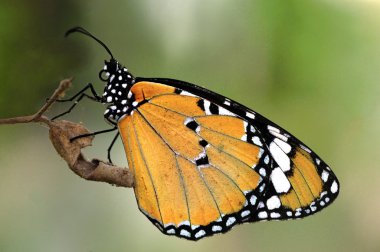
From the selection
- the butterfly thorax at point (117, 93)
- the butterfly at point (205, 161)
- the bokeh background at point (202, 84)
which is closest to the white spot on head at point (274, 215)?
the butterfly at point (205, 161)

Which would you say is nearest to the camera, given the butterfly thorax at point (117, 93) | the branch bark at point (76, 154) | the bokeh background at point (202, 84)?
the branch bark at point (76, 154)

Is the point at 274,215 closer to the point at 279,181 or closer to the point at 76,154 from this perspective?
the point at 279,181

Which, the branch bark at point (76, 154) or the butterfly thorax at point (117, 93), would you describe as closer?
the branch bark at point (76, 154)

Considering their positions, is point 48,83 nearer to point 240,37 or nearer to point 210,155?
point 210,155

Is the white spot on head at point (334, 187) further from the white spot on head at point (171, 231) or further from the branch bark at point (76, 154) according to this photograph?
the branch bark at point (76, 154)

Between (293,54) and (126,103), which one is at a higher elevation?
(293,54)

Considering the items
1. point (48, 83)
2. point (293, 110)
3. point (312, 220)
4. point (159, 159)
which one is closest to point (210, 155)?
point (159, 159)
